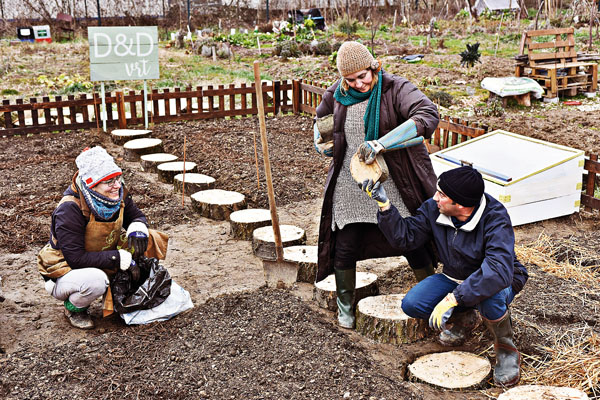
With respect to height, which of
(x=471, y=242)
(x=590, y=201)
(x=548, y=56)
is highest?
(x=548, y=56)

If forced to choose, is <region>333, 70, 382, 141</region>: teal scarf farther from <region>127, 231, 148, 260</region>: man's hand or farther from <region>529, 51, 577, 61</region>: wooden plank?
<region>529, 51, 577, 61</region>: wooden plank

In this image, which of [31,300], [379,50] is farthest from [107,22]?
[31,300]

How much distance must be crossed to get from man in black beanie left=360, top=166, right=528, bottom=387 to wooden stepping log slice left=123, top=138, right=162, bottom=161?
524 cm

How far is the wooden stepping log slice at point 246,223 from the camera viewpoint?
5355 mm

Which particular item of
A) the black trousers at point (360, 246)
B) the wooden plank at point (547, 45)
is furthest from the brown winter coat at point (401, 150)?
the wooden plank at point (547, 45)

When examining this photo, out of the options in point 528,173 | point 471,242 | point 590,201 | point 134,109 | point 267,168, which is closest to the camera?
point 471,242

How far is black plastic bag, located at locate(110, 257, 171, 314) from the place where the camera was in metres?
3.80

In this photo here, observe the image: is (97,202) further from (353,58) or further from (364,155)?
(353,58)

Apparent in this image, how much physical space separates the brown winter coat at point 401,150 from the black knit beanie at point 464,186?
34cm

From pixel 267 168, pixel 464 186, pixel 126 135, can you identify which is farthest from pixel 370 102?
pixel 126 135

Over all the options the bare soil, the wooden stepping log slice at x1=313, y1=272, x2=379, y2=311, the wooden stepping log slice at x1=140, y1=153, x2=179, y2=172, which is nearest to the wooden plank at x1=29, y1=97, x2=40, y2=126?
the wooden stepping log slice at x1=140, y1=153, x2=179, y2=172

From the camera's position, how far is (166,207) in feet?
20.5

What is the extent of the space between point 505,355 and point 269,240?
2187 millimetres

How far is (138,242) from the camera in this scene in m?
3.82
